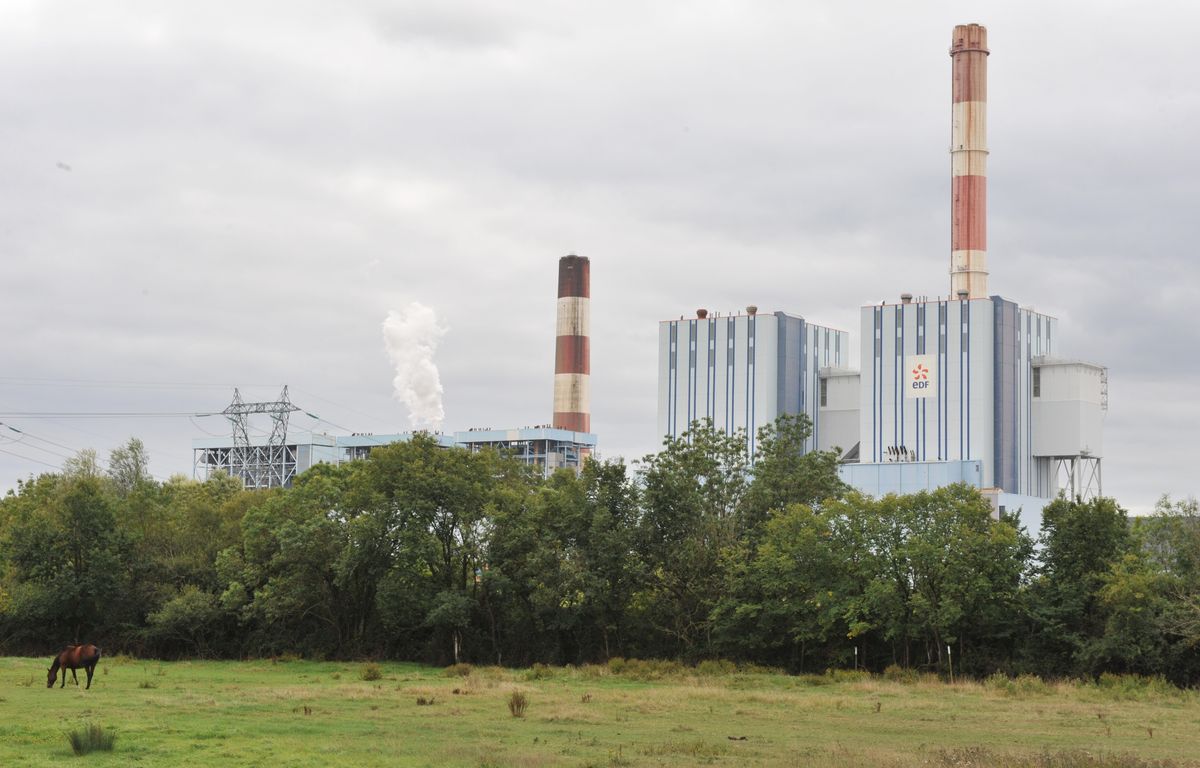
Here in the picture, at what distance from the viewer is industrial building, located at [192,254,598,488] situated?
5472 inches

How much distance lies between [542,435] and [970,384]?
45640 mm

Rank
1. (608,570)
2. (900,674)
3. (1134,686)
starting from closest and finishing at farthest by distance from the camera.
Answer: (1134,686), (900,674), (608,570)

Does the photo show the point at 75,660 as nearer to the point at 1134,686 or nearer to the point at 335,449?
the point at 1134,686

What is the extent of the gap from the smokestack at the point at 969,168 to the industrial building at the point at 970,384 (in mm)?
87

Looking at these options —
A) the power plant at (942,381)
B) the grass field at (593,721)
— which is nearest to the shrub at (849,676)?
the grass field at (593,721)

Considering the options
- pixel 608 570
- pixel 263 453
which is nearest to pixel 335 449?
pixel 263 453

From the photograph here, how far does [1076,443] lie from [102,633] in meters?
86.8

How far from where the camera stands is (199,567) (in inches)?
2717

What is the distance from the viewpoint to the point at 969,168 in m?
120

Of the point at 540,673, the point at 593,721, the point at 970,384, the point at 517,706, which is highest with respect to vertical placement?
the point at 970,384

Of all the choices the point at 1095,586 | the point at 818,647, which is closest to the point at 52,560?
the point at 818,647

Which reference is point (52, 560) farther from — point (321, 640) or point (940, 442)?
point (940, 442)

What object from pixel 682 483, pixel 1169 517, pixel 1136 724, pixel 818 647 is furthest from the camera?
pixel 682 483

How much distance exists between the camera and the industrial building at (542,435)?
13900cm
